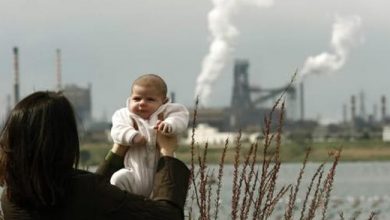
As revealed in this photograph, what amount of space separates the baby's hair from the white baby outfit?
0.15 ft

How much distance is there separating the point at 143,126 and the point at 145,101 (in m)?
0.07

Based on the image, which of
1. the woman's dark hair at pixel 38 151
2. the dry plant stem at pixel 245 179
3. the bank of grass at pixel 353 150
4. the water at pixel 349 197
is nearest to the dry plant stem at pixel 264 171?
the dry plant stem at pixel 245 179

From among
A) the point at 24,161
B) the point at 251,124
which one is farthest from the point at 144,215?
the point at 251,124

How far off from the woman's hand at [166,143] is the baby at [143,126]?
0.05 feet

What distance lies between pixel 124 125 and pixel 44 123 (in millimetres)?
510

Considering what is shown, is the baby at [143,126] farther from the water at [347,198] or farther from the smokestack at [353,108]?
the smokestack at [353,108]

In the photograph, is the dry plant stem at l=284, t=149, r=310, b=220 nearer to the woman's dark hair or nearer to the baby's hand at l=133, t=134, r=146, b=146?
the baby's hand at l=133, t=134, r=146, b=146

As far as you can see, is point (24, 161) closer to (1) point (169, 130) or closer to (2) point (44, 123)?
(2) point (44, 123)

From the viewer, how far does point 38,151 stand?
2721 mm

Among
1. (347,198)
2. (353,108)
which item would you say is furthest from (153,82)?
(353,108)

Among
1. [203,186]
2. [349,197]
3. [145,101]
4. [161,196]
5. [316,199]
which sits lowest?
[349,197]

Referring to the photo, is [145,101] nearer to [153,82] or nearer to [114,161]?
[153,82]

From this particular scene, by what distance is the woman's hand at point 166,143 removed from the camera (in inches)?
119

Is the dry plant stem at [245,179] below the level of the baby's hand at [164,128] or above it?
below
